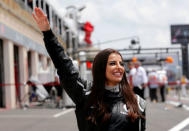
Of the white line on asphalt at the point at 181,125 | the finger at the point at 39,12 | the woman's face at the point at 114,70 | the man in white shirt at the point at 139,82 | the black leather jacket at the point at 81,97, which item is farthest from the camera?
the man in white shirt at the point at 139,82

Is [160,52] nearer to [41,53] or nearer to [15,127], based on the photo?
[41,53]

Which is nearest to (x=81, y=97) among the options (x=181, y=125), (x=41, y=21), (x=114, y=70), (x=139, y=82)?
(x=114, y=70)

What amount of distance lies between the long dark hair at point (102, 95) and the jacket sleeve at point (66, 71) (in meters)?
0.10

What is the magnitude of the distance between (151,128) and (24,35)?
14540mm

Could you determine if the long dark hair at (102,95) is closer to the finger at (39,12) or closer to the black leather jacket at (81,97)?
the black leather jacket at (81,97)

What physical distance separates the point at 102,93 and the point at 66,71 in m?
0.29

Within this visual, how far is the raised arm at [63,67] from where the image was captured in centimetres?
265

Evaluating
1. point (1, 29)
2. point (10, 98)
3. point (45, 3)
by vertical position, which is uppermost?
point (45, 3)

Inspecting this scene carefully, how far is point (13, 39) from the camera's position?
18.7 metres

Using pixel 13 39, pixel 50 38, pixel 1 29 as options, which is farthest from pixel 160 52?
pixel 50 38

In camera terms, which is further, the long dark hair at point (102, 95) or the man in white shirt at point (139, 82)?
the man in white shirt at point (139, 82)

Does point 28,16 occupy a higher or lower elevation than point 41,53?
higher

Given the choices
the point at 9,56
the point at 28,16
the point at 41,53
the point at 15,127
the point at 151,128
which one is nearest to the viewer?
the point at 151,128

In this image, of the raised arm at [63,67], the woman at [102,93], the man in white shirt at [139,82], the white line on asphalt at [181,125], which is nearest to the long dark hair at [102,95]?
the woman at [102,93]
